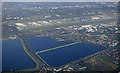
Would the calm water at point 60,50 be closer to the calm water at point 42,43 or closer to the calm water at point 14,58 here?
the calm water at point 42,43

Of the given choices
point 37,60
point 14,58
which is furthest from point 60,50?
point 14,58

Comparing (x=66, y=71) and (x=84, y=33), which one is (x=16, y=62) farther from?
(x=84, y=33)

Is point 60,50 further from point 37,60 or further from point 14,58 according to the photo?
point 14,58

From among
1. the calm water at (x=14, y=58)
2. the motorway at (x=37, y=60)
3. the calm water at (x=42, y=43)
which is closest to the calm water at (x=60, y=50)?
the calm water at (x=42, y=43)


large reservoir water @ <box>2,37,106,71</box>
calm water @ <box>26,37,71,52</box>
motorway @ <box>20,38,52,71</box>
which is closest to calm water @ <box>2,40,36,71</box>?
large reservoir water @ <box>2,37,106,71</box>

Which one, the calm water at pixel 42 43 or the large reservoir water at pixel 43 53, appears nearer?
the large reservoir water at pixel 43 53

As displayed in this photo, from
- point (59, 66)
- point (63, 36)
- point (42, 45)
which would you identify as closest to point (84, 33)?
point (63, 36)
